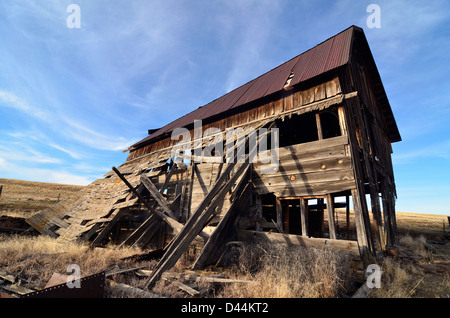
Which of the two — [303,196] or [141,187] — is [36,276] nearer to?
[141,187]

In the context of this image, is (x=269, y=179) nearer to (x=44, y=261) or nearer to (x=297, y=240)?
(x=297, y=240)

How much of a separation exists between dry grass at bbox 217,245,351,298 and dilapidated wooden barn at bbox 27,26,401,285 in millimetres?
892

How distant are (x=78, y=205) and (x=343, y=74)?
49.5 feet

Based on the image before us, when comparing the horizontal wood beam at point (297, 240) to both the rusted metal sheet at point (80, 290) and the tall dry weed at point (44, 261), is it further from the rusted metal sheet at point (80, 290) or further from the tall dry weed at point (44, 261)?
the rusted metal sheet at point (80, 290)

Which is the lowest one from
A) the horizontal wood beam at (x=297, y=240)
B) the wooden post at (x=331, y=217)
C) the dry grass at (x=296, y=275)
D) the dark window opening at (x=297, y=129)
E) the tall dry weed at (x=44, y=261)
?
the tall dry weed at (x=44, y=261)

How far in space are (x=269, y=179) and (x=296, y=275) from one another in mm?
3840

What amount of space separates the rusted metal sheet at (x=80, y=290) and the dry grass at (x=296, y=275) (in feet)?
8.18

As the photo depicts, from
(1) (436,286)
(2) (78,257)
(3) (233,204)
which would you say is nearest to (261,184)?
(3) (233,204)

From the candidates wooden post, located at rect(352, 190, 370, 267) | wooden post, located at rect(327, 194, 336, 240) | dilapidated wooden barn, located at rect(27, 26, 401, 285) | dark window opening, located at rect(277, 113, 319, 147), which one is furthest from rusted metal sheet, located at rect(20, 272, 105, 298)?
dark window opening, located at rect(277, 113, 319, 147)

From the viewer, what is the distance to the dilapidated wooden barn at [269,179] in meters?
6.52

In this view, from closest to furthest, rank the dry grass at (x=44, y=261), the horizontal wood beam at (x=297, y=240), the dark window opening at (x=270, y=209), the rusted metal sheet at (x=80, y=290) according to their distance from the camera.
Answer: the rusted metal sheet at (x=80, y=290) → the dry grass at (x=44, y=261) → the horizontal wood beam at (x=297, y=240) → the dark window opening at (x=270, y=209)

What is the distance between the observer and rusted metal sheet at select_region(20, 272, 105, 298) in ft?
10.6

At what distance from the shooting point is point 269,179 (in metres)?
8.02

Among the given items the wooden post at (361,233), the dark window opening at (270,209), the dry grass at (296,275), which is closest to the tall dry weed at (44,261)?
the dry grass at (296,275)
